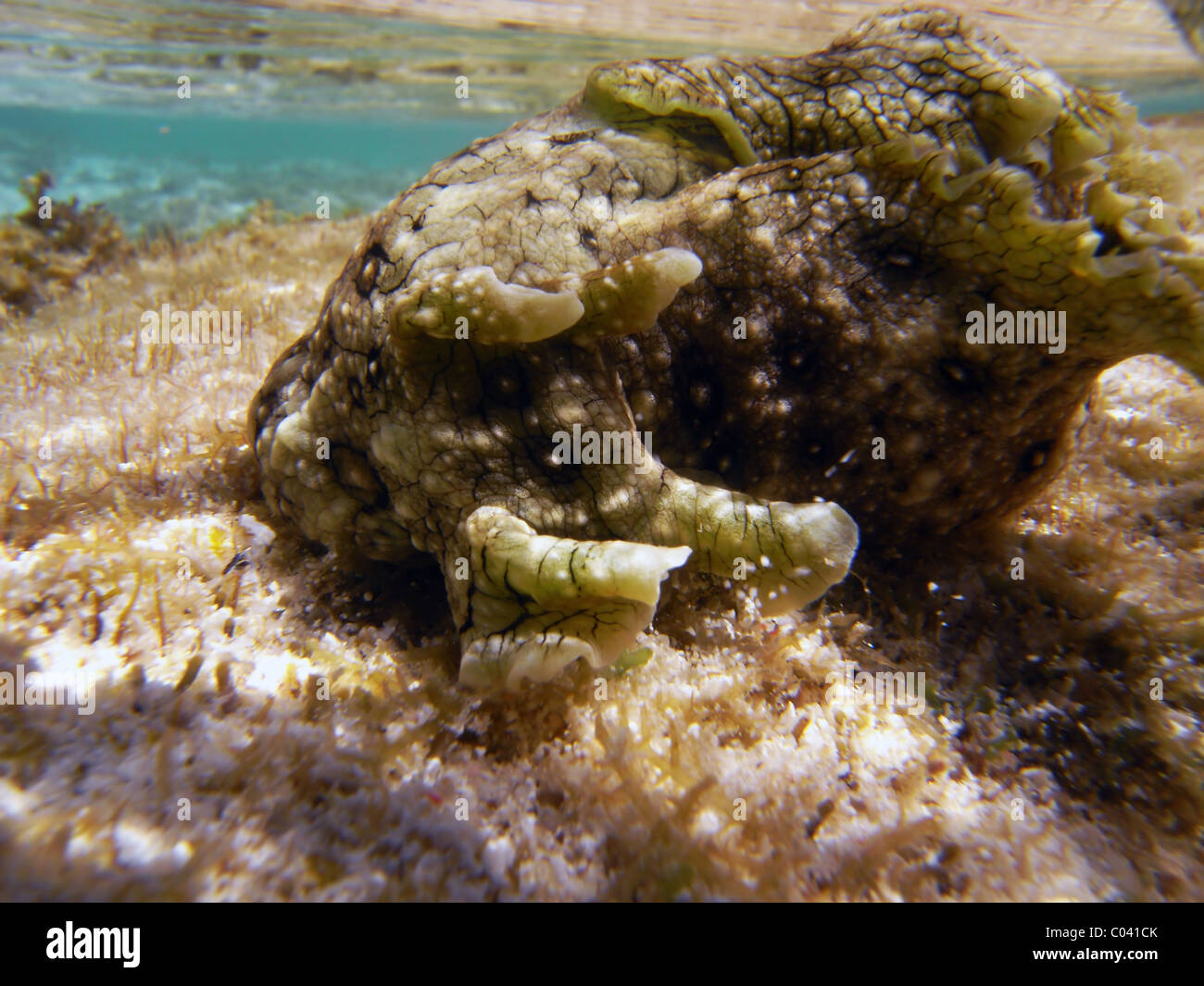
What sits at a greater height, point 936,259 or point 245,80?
point 245,80

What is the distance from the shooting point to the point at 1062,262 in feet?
6.26

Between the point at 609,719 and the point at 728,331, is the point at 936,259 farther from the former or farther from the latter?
the point at 609,719

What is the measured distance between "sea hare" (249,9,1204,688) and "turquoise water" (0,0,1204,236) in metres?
7.32

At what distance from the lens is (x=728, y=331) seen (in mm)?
2240

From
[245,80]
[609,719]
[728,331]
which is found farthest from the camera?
[245,80]

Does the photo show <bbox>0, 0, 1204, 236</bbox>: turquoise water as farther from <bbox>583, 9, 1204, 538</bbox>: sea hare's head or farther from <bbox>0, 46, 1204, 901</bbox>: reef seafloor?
<bbox>583, 9, 1204, 538</bbox>: sea hare's head

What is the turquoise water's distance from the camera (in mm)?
15109

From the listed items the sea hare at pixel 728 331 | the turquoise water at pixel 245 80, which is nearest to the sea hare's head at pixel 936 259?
the sea hare at pixel 728 331

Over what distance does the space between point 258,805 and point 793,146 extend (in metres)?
2.98

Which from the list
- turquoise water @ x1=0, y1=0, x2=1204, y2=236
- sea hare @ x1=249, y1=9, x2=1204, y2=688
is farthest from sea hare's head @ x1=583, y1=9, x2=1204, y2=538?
turquoise water @ x1=0, y1=0, x2=1204, y2=236

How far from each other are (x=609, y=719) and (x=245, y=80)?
27.6 metres

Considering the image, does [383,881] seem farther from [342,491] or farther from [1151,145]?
[1151,145]

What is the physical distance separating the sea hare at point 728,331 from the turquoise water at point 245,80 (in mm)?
7320

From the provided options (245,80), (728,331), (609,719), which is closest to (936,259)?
(728,331)
